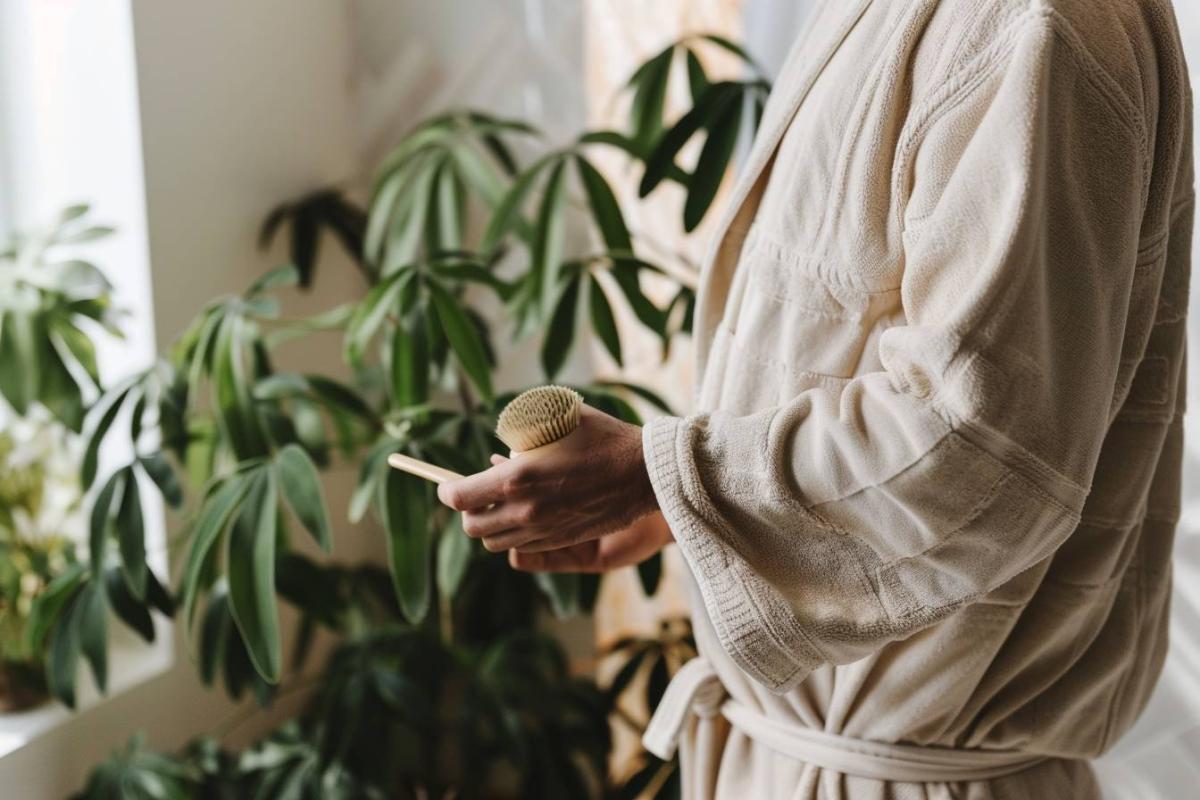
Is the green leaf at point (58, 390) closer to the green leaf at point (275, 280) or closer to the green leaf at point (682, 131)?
the green leaf at point (275, 280)

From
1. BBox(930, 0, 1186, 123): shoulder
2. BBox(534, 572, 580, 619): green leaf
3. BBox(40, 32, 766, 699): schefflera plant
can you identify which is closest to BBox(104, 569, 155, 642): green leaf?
BBox(40, 32, 766, 699): schefflera plant

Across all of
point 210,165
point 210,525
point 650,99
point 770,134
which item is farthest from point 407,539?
point 210,165

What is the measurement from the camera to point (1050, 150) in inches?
23.6

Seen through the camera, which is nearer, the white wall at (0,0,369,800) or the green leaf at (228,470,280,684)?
the green leaf at (228,470,280,684)

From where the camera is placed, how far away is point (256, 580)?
100 centimetres

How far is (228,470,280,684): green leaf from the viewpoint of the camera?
0.98 m

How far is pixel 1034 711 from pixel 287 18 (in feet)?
4.95

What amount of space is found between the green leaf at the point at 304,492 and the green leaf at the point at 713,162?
50 centimetres

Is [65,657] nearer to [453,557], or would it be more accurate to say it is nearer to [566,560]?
[453,557]

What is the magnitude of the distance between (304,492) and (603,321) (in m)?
0.40

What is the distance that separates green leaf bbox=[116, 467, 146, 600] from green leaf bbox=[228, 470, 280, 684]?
0.54 feet

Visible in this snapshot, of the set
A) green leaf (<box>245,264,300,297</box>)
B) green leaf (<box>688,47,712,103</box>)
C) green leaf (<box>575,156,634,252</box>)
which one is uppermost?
green leaf (<box>688,47,712,103</box>)

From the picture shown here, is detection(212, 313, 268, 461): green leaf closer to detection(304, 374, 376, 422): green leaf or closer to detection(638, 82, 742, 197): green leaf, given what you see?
detection(304, 374, 376, 422): green leaf

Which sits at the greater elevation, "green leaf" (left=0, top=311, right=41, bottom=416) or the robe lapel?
the robe lapel
